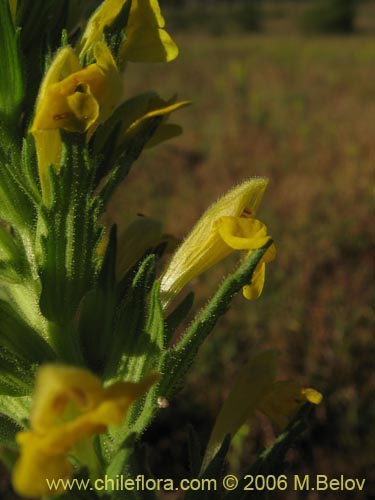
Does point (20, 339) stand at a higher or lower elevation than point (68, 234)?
lower

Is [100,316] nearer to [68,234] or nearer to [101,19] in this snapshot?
[68,234]

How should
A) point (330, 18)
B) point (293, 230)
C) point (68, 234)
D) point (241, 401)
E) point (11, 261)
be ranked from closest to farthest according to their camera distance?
point (68, 234), point (11, 261), point (241, 401), point (293, 230), point (330, 18)

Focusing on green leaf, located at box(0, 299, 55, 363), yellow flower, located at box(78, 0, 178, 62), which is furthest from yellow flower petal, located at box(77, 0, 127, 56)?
green leaf, located at box(0, 299, 55, 363)

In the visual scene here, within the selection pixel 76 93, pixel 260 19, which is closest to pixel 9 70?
pixel 76 93

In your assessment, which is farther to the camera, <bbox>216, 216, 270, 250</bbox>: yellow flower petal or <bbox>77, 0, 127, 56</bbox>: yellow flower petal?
<bbox>77, 0, 127, 56</bbox>: yellow flower petal

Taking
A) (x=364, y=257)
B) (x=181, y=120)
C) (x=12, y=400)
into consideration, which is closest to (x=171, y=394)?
(x=12, y=400)

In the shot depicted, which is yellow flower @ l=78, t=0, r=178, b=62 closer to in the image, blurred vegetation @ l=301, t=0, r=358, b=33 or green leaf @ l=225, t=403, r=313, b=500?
green leaf @ l=225, t=403, r=313, b=500
